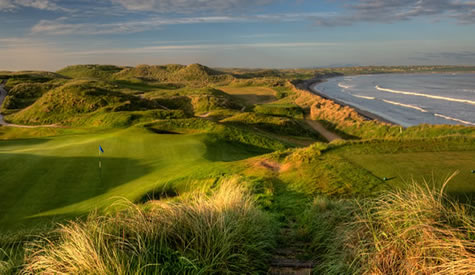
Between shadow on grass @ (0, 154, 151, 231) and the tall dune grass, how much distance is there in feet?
24.8

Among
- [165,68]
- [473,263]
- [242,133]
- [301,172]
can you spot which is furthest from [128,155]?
[165,68]

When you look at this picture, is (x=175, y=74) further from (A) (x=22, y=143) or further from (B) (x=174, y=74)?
(A) (x=22, y=143)

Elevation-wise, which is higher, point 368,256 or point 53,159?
point 368,256

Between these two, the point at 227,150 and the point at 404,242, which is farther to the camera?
the point at 227,150

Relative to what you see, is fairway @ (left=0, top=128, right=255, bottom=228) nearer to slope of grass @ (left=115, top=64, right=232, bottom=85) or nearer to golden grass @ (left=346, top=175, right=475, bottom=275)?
golden grass @ (left=346, top=175, right=475, bottom=275)

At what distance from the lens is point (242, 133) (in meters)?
28.6

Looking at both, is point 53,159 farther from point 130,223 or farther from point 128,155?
point 130,223

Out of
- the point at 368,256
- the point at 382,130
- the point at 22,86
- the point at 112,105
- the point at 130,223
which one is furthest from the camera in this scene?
the point at 22,86

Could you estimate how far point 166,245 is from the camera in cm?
498

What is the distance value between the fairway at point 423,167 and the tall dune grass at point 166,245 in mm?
5292

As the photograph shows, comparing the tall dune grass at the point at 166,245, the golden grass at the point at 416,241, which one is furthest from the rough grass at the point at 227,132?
the golden grass at the point at 416,241

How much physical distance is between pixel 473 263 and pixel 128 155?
16.6 metres

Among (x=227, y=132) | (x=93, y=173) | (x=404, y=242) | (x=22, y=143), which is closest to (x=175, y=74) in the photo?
(x=227, y=132)

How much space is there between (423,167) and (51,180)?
14276 mm
